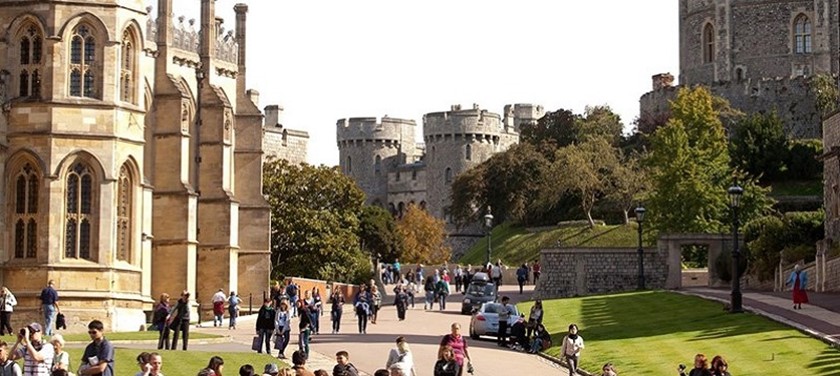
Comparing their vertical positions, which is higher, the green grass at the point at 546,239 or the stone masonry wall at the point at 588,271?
the green grass at the point at 546,239

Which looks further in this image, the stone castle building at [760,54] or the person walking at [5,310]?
the stone castle building at [760,54]

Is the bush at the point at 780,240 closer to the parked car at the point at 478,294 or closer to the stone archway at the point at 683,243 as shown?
the stone archway at the point at 683,243

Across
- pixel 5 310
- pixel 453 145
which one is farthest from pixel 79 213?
pixel 453 145

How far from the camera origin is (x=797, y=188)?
97.1 meters

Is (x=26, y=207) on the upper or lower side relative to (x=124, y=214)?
upper

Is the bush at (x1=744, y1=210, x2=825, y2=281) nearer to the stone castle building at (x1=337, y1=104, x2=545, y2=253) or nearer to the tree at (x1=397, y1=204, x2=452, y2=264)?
the tree at (x1=397, y1=204, x2=452, y2=264)

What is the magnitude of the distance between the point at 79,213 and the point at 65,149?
1617 millimetres

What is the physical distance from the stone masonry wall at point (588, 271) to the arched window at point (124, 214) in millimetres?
26857

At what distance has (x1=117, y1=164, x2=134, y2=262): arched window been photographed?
49531 millimetres

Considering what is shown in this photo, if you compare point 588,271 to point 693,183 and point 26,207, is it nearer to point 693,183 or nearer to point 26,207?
point 693,183

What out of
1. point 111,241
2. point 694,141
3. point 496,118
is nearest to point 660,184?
point 694,141

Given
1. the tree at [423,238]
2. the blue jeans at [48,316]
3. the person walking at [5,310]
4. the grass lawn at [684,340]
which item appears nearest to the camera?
the grass lawn at [684,340]

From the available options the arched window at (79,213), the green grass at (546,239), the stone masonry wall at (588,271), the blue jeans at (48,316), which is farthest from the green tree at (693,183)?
the blue jeans at (48,316)

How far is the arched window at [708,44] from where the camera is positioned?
382 ft
